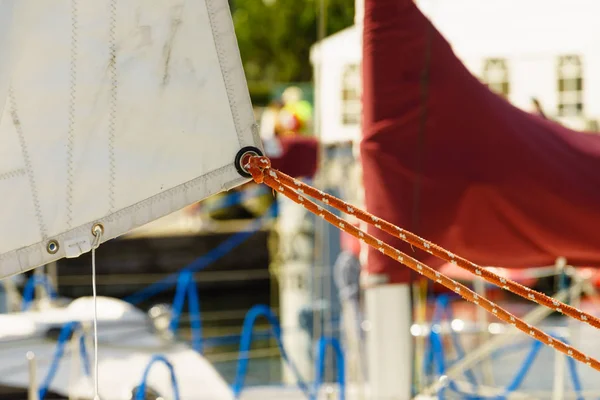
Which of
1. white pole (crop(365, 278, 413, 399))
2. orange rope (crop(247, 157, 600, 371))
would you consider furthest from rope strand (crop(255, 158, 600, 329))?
white pole (crop(365, 278, 413, 399))

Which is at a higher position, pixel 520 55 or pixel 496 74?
pixel 496 74

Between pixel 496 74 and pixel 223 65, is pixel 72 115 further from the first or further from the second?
pixel 496 74

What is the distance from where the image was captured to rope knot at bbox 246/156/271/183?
8.96 ft

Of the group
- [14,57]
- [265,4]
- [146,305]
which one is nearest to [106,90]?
[14,57]

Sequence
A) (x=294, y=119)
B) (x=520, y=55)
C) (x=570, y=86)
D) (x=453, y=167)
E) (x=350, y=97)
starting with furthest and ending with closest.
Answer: (x=294, y=119) < (x=350, y=97) < (x=570, y=86) < (x=520, y=55) < (x=453, y=167)

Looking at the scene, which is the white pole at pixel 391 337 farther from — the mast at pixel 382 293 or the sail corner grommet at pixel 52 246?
the sail corner grommet at pixel 52 246

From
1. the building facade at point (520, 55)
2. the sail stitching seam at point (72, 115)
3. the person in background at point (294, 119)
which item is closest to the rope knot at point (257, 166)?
the sail stitching seam at point (72, 115)

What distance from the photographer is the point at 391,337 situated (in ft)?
16.3

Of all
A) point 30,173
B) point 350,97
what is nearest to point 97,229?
point 30,173

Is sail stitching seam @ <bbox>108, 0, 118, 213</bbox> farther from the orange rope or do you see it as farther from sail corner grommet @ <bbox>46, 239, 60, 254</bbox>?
the orange rope

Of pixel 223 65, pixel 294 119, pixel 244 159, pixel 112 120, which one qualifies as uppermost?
pixel 294 119

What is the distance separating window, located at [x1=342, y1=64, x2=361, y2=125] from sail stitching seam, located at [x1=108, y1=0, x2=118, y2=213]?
13.1 metres

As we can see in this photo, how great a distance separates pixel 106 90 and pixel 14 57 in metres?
0.24

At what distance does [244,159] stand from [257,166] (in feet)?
0.13
